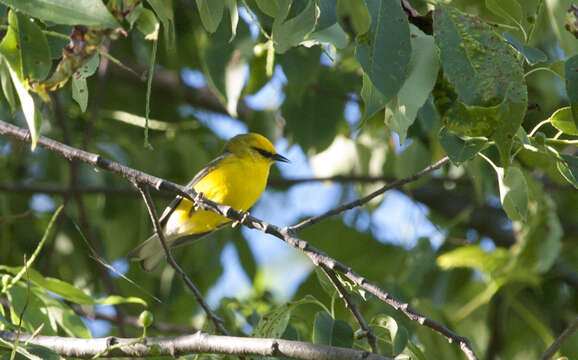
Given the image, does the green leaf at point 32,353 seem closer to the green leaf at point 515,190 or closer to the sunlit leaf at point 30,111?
the sunlit leaf at point 30,111

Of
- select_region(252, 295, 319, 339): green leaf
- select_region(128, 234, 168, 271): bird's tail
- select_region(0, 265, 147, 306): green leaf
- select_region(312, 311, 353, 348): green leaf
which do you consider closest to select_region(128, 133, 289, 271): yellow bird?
select_region(128, 234, 168, 271): bird's tail

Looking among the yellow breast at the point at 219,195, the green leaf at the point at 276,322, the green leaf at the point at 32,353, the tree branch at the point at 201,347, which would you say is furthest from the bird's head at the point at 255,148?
the green leaf at the point at 32,353

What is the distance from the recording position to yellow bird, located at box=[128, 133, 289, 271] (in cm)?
431

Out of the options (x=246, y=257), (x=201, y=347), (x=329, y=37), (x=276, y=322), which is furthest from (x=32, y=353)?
(x=246, y=257)

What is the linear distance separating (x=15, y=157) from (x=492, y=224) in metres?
3.74

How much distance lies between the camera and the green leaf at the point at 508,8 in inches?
71.5

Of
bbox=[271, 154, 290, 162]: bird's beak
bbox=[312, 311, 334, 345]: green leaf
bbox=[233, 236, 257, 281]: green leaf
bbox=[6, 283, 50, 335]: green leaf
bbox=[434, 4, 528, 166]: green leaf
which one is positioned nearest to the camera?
bbox=[434, 4, 528, 166]: green leaf

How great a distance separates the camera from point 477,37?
1.67 m

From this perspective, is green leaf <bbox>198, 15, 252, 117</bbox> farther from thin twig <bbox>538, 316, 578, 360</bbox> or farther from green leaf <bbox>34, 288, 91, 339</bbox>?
thin twig <bbox>538, 316, 578, 360</bbox>

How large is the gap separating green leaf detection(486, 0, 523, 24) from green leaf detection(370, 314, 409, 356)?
2.95 feet

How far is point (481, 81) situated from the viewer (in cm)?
163

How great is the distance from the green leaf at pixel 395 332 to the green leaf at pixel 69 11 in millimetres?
1125

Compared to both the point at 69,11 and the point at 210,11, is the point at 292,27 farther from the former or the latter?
the point at 69,11

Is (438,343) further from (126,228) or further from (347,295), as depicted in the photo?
(126,228)
